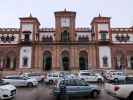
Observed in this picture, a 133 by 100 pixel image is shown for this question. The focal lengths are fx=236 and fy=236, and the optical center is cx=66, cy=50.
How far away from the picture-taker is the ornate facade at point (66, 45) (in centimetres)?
5344

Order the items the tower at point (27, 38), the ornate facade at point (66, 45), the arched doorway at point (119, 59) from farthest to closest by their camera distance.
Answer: the arched doorway at point (119, 59) → the ornate facade at point (66, 45) → the tower at point (27, 38)

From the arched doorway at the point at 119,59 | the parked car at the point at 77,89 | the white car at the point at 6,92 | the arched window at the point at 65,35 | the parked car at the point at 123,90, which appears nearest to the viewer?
the parked car at the point at 123,90

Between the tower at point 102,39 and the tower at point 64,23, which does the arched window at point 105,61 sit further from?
the tower at point 64,23

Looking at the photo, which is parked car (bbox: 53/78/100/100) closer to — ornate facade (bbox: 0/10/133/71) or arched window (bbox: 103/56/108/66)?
ornate facade (bbox: 0/10/133/71)

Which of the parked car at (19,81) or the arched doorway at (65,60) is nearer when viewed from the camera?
the parked car at (19,81)

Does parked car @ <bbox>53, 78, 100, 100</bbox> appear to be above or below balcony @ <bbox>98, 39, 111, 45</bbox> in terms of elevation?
below

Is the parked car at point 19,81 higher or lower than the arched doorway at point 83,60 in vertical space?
lower

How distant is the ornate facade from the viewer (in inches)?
2104

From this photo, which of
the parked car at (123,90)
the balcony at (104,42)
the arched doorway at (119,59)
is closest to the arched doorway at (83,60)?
the balcony at (104,42)

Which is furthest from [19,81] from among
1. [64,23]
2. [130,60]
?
[130,60]

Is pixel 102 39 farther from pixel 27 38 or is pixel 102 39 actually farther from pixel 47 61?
pixel 27 38

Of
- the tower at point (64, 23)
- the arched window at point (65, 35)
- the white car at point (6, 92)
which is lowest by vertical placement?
the white car at point (6, 92)

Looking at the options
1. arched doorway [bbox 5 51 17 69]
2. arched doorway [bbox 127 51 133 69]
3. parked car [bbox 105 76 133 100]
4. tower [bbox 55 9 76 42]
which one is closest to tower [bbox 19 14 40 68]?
arched doorway [bbox 5 51 17 69]

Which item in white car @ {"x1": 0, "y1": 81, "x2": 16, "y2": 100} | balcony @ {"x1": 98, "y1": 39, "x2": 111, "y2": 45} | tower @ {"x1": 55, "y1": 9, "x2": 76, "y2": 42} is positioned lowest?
white car @ {"x1": 0, "y1": 81, "x2": 16, "y2": 100}
